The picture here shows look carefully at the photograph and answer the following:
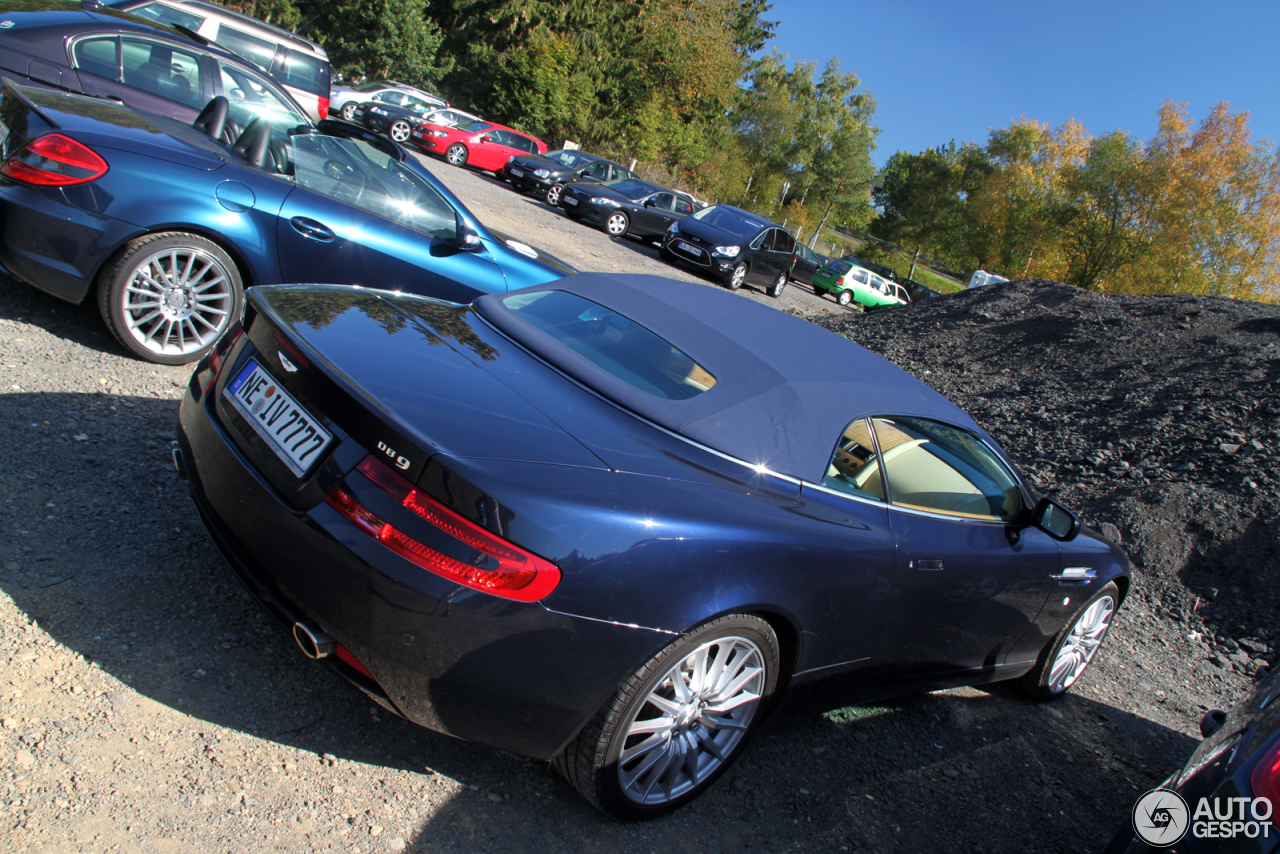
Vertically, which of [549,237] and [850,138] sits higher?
[850,138]

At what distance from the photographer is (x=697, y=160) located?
1849 inches

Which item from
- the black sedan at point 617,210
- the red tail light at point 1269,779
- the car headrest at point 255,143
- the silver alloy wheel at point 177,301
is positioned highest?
the car headrest at point 255,143

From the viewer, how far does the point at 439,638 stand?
6.58 ft

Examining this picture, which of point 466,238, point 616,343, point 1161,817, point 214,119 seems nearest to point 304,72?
point 214,119

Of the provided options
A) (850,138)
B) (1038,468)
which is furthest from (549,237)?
(850,138)

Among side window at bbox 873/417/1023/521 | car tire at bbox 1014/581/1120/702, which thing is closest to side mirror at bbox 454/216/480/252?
side window at bbox 873/417/1023/521

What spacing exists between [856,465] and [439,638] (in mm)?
1531

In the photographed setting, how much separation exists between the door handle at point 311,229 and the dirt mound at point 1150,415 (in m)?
4.66

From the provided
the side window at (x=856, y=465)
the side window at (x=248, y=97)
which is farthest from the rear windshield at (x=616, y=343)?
the side window at (x=248, y=97)

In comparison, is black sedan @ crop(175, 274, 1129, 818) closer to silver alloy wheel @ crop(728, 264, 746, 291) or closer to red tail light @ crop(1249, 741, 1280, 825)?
red tail light @ crop(1249, 741, 1280, 825)

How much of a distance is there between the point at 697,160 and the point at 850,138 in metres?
23.4

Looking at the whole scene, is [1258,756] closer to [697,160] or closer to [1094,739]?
[1094,739]

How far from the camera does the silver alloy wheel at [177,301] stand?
4152mm

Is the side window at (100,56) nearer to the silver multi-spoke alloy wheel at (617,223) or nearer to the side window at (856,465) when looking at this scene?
the side window at (856,465)
